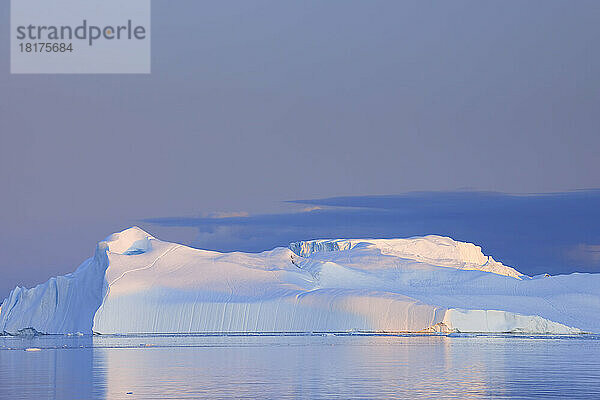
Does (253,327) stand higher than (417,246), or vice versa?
(417,246)

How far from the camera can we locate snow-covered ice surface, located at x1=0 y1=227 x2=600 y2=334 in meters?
47.0

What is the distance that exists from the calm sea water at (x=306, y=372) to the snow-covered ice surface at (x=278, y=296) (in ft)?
46.9

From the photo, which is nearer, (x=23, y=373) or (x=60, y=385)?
(x=60, y=385)

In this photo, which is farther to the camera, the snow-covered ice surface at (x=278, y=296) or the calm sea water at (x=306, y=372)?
the snow-covered ice surface at (x=278, y=296)

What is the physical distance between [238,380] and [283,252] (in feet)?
118

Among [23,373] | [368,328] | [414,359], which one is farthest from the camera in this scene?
[368,328]

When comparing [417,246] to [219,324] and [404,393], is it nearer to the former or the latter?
[219,324]

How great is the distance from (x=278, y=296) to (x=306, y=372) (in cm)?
2740

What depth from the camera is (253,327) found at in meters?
→ 48.2

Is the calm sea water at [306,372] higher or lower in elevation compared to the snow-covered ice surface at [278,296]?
lower

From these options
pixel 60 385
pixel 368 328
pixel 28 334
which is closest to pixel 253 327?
pixel 368 328

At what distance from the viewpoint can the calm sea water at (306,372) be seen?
17062 millimetres

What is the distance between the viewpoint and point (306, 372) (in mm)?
21359

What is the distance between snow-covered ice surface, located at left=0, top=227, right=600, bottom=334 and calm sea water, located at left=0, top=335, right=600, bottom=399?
14300 millimetres
